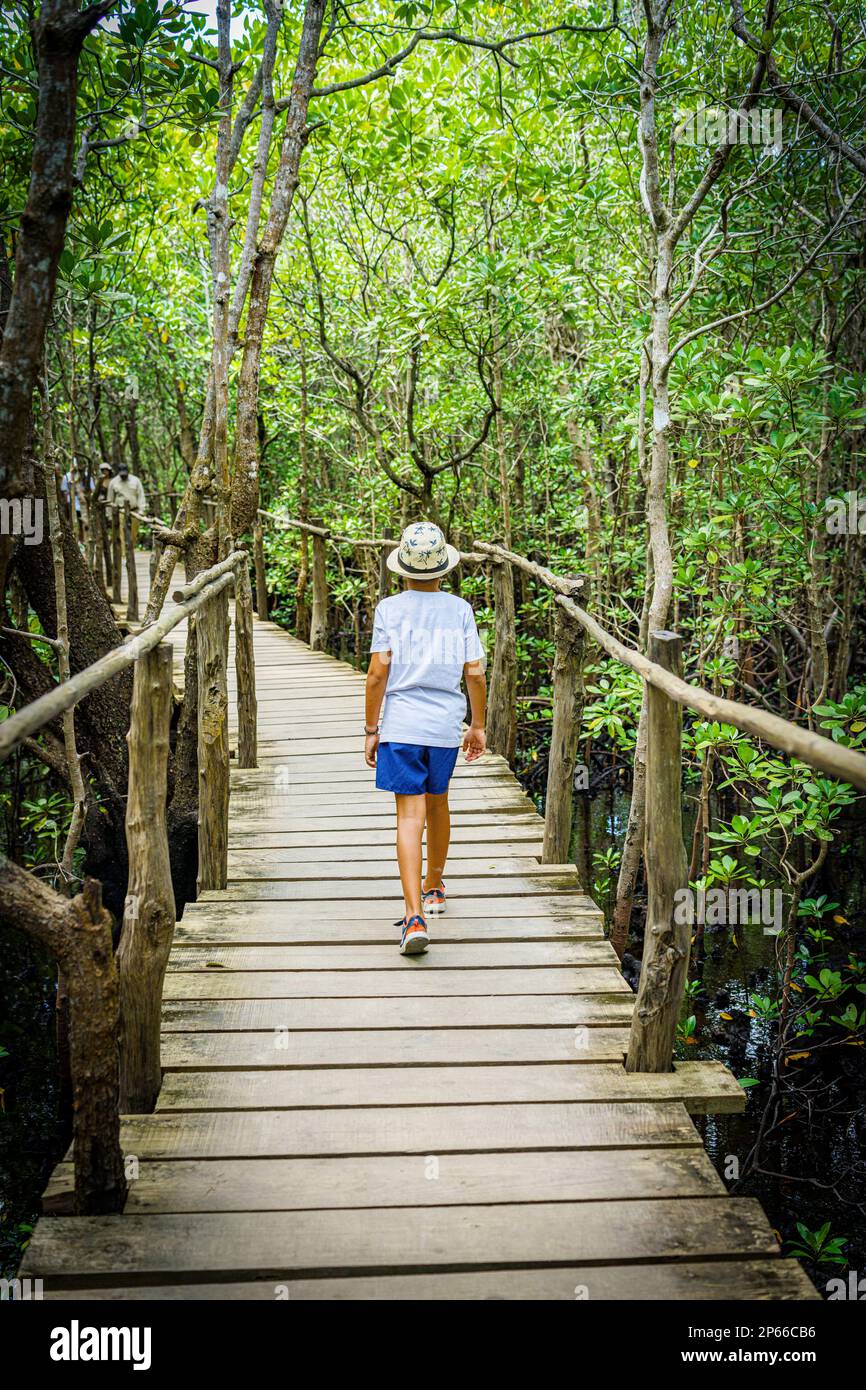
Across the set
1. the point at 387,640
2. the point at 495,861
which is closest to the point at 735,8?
the point at 387,640

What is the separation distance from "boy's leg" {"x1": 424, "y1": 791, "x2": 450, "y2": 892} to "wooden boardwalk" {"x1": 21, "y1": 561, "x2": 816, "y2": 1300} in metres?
0.17

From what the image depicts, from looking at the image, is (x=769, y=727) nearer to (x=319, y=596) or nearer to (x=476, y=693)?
(x=476, y=693)

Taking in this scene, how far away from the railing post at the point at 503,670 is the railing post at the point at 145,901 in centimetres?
348

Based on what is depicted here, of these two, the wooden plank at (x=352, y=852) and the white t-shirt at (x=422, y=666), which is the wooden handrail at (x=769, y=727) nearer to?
the white t-shirt at (x=422, y=666)

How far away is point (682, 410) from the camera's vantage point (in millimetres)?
5098

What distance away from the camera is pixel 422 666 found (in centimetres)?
361

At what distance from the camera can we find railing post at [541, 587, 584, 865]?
14.4ft

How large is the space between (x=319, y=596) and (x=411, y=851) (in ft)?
25.7

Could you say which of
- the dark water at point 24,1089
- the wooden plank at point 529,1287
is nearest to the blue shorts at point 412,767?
the wooden plank at point 529,1287

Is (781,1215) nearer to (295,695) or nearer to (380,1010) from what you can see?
(380,1010)

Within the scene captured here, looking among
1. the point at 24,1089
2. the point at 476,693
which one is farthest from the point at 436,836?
the point at 24,1089

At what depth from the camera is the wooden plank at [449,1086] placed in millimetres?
2695

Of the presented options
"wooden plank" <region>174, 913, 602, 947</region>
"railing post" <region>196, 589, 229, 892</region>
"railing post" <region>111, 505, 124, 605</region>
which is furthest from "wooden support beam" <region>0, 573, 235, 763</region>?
"railing post" <region>111, 505, 124, 605</region>
